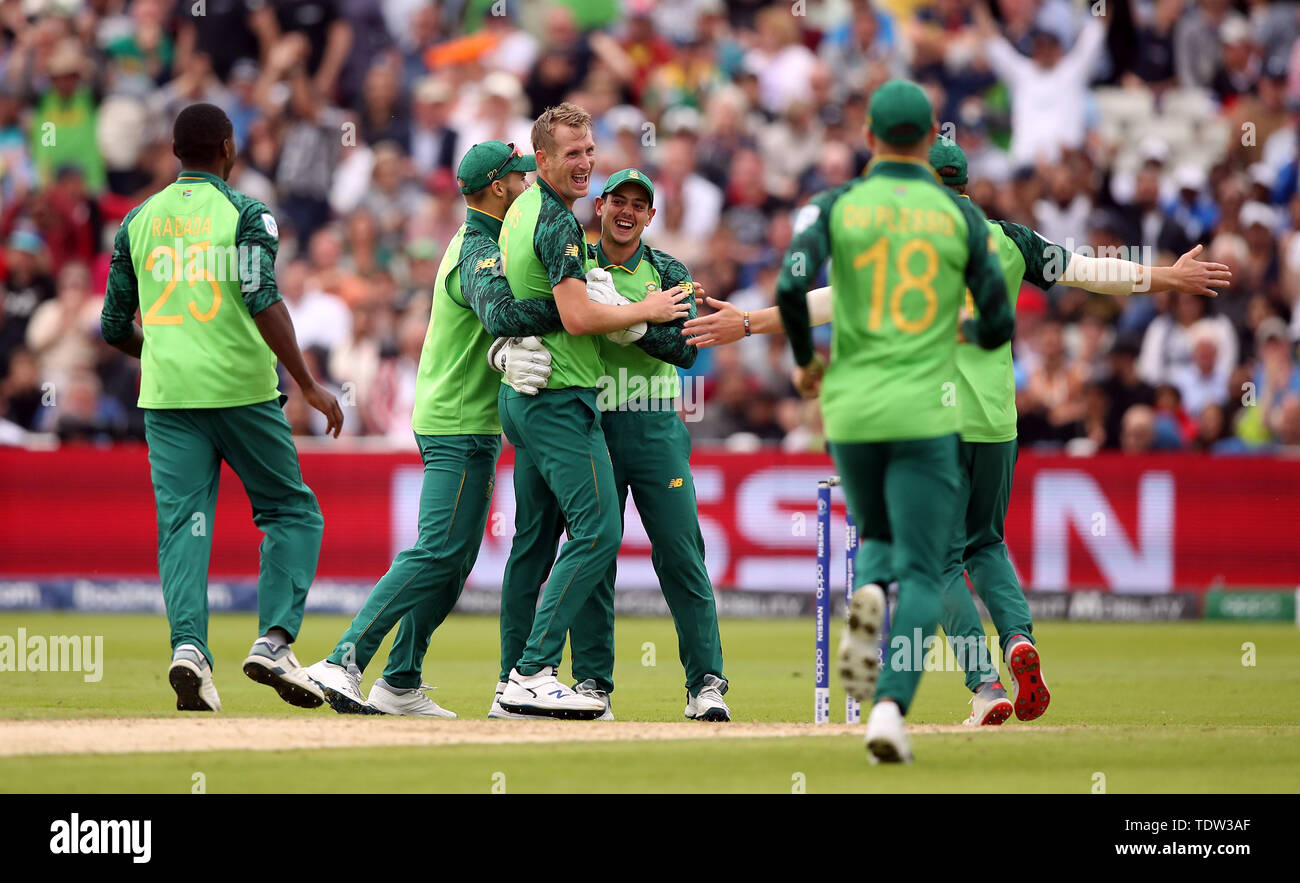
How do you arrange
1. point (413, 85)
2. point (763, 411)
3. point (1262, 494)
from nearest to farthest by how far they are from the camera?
point (1262, 494)
point (763, 411)
point (413, 85)

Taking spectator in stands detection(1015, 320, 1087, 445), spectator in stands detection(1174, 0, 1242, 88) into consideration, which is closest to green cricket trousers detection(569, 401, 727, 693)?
spectator in stands detection(1015, 320, 1087, 445)

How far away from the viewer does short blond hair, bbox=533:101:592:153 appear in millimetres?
9117

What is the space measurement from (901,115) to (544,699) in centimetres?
339

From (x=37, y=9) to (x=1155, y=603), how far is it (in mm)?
15060

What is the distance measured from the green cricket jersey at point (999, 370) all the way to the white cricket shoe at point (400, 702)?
3021 mm

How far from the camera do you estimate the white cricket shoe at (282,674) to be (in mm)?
8898

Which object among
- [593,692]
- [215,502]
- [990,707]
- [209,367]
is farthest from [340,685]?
[990,707]

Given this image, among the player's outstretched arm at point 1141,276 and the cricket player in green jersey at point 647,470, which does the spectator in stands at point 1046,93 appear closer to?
the player's outstretched arm at point 1141,276

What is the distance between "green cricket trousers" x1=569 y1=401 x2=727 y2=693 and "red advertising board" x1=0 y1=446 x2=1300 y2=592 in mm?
7199

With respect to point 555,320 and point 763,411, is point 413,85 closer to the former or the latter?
point 763,411

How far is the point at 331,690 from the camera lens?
30.2 feet

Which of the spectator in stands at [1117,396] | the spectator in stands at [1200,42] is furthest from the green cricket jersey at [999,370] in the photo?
the spectator in stands at [1200,42]

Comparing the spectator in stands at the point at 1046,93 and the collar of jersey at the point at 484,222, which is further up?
the spectator in stands at the point at 1046,93
